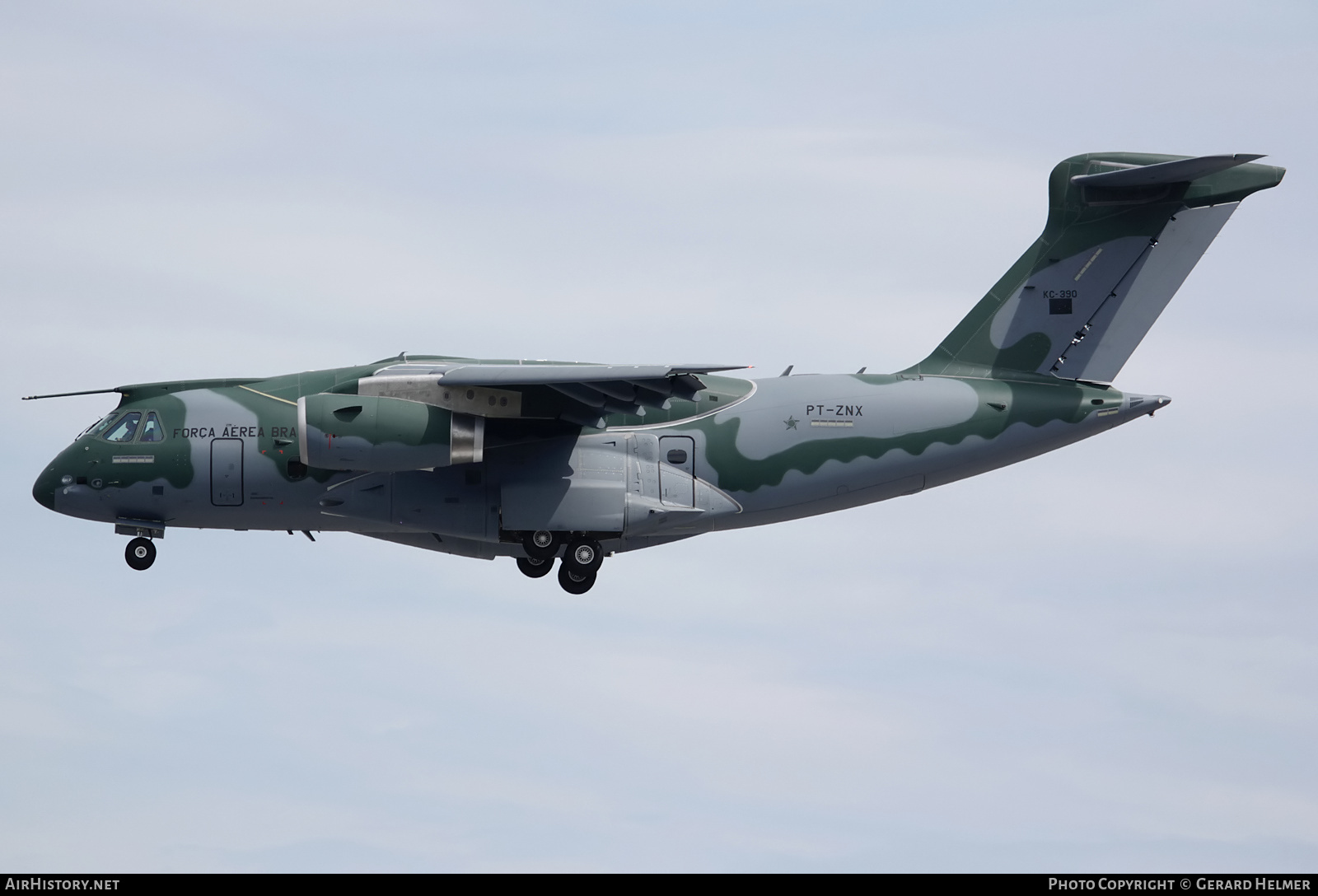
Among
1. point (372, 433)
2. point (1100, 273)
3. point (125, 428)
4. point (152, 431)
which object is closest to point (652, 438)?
point (372, 433)

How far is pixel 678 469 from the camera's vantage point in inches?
843

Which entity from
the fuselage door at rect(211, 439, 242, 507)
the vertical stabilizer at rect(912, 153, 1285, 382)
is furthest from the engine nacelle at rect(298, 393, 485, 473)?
the vertical stabilizer at rect(912, 153, 1285, 382)

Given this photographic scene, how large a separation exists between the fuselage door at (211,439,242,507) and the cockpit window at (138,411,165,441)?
73cm

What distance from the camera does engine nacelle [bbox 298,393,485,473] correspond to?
19.5 metres

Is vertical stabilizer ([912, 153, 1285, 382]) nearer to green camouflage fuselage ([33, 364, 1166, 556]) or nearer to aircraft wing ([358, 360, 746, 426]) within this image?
green camouflage fuselage ([33, 364, 1166, 556])

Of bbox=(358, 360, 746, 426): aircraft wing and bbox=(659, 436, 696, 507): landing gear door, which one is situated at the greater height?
bbox=(358, 360, 746, 426): aircraft wing

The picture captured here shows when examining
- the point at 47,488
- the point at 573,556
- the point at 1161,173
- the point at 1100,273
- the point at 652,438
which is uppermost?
the point at 1161,173

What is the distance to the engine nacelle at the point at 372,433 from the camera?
63.9 feet

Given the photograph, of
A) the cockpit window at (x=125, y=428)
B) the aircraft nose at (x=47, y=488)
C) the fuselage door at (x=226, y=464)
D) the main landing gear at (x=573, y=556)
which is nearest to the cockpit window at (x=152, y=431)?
the cockpit window at (x=125, y=428)

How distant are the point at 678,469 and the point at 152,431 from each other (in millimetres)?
6842

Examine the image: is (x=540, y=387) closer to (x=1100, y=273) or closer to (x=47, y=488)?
(x=47, y=488)

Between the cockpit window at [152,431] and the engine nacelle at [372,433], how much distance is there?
261 centimetres

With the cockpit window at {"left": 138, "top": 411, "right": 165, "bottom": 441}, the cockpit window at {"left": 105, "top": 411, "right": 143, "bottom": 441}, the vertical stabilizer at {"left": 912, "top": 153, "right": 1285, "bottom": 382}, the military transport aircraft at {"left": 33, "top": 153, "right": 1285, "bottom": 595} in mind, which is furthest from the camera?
the vertical stabilizer at {"left": 912, "top": 153, "right": 1285, "bottom": 382}

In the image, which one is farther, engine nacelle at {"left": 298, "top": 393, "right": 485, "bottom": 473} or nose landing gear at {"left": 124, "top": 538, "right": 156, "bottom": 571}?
nose landing gear at {"left": 124, "top": 538, "right": 156, "bottom": 571}
